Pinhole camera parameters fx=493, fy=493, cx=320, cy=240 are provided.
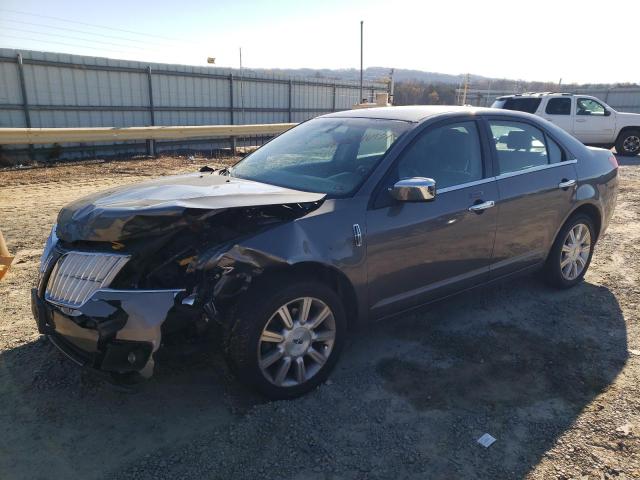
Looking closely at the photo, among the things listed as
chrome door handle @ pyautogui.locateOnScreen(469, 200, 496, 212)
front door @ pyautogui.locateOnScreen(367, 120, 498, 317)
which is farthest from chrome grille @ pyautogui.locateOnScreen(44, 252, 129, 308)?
chrome door handle @ pyautogui.locateOnScreen(469, 200, 496, 212)

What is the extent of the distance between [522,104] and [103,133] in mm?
12497

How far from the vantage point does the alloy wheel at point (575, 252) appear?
15.9 ft

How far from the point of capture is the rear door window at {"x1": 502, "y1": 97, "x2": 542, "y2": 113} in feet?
50.0

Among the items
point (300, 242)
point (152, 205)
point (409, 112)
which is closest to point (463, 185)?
point (409, 112)

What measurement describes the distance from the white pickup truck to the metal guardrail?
8808 mm

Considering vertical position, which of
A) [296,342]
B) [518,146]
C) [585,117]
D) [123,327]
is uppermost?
[518,146]

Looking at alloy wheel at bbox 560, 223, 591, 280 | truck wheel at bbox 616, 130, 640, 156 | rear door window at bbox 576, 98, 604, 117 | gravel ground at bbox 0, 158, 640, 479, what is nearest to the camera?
gravel ground at bbox 0, 158, 640, 479

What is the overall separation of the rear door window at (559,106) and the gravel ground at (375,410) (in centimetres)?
1306

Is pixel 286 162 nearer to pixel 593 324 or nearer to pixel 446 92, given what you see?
pixel 593 324

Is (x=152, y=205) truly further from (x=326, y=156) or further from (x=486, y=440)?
(x=486, y=440)

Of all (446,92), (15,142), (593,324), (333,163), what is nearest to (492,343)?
(593,324)

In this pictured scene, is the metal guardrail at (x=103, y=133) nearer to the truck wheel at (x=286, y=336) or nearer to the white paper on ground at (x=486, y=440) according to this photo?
the truck wheel at (x=286, y=336)

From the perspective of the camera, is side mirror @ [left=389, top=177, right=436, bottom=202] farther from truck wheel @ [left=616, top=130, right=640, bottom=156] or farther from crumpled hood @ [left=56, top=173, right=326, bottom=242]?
Result: truck wheel @ [left=616, top=130, right=640, bottom=156]

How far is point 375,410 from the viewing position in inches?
120
